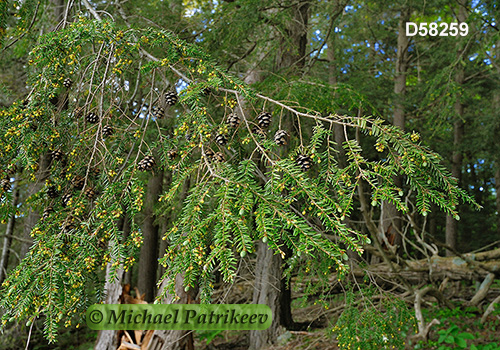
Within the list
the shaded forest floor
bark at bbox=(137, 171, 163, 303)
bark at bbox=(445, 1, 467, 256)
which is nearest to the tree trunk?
the shaded forest floor

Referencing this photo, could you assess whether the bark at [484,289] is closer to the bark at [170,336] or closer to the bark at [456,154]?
the bark at [456,154]

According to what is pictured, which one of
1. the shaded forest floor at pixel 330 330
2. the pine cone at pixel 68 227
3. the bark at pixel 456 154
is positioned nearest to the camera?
the pine cone at pixel 68 227

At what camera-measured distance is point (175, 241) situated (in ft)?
5.27

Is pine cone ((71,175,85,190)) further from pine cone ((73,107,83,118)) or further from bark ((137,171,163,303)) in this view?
bark ((137,171,163,303))

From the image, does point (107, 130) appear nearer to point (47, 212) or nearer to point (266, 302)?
point (47, 212)

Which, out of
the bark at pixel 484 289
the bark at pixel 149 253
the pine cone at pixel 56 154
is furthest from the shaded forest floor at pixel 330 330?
the pine cone at pixel 56 154

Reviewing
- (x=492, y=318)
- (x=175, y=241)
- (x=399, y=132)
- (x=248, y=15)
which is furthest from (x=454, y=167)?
(x=175, y=241)

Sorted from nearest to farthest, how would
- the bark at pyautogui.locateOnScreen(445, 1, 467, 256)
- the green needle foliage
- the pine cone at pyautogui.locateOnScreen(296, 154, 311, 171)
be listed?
the green needle foliage, the pine cone at pyautogui.locateOnScreen(296, 154, 311, 171), the bark at pyautogui.locateOnScreen(445, 1, 467, 256)

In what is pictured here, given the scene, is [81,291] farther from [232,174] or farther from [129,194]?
[232,174]

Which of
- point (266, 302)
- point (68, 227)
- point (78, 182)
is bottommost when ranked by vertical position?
point (266, 302)

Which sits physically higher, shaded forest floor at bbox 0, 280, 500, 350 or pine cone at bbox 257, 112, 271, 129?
pine cone at bbox 257, 112, 271, 129

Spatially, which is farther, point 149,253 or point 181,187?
point 149,253

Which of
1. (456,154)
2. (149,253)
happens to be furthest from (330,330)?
(456,154)

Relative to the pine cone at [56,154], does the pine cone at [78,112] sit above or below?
above
